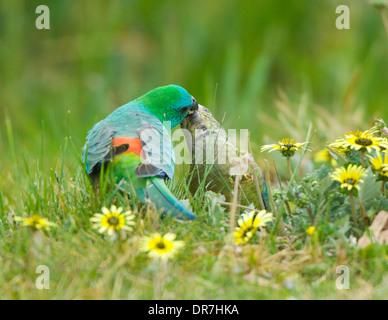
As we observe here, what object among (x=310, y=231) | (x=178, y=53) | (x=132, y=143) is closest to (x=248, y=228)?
(x=310, y=231)

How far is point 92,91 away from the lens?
5.30m

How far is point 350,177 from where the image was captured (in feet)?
6.48

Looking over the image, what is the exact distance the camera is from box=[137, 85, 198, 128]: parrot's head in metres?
2.63

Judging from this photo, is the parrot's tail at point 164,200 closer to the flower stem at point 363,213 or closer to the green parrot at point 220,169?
the green parrot at point 220,169

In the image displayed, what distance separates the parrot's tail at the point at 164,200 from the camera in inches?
81.7

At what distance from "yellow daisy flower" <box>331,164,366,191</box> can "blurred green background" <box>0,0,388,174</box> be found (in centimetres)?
284

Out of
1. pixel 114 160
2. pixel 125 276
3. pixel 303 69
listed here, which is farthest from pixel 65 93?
pixel 125 276

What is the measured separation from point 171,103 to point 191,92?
Result: 2.57m

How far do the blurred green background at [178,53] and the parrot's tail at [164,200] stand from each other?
9.04 feet

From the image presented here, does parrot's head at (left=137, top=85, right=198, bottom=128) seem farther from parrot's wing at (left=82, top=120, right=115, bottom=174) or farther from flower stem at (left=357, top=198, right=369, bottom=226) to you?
flower stem at (left=357, top=198, right=369, bottom=226)

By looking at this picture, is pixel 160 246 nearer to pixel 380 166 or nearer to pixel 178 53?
pixel 380 166

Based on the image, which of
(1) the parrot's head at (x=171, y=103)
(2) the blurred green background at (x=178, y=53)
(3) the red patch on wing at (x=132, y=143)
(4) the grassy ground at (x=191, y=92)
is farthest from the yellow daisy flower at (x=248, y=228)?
(2) the blurred green background at (x=178, y=53)

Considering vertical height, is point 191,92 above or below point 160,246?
above
